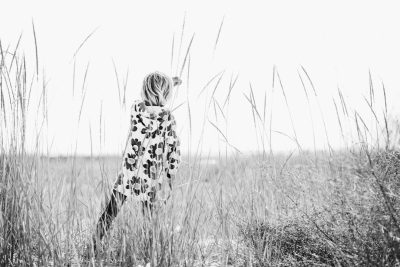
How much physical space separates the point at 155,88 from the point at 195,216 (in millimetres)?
816

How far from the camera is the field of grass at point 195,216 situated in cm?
184

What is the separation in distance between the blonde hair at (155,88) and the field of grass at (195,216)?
477 mm

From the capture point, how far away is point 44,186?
2.25m

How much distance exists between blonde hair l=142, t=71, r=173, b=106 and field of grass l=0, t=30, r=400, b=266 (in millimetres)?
477

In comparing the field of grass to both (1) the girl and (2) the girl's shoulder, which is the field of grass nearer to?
(1) the girl

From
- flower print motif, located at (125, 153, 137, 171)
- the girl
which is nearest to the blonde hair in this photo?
the girl

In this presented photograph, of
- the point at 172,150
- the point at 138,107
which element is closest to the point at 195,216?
the point at 172,150

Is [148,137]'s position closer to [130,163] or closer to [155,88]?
[130,163]

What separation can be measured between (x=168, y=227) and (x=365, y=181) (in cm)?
88

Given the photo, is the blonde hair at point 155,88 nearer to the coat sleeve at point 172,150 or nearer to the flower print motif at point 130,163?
the coat sleeve at point 172,150

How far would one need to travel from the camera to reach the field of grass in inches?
72.6

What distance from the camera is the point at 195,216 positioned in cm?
229

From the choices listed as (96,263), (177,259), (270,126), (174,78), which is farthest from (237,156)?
(96,263)

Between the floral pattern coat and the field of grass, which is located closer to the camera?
the field of grass
